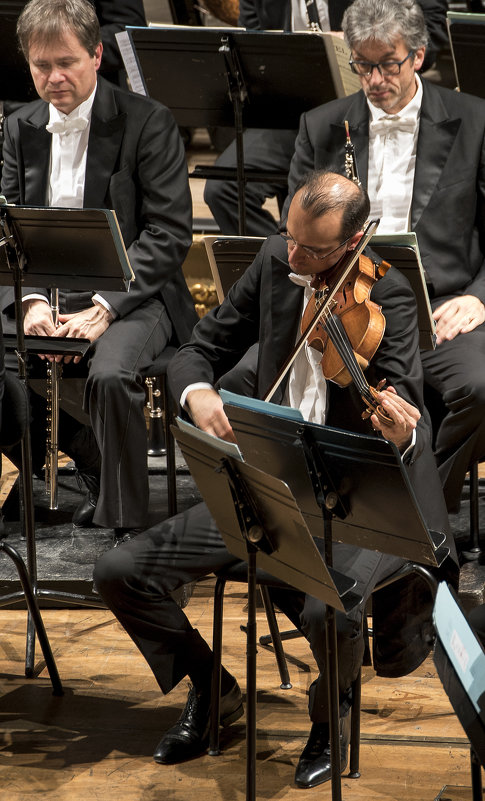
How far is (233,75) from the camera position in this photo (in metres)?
4.01

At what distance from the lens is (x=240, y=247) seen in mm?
3178

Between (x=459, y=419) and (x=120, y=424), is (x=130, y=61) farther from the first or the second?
(x=459, y=419)

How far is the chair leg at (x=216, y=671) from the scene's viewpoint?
2631 millimetres

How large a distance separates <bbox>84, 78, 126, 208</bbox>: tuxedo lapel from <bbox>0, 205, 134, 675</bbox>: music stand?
1.91 ft

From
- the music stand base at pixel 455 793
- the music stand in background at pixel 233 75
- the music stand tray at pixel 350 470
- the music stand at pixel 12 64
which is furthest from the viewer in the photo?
the music stand at pixel 12 64

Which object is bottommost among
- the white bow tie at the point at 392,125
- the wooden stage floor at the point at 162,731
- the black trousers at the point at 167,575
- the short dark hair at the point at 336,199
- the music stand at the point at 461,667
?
the wooden stage floor at the point at 162,731

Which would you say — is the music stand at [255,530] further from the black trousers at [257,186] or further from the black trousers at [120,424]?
the black trousers at [257,186]

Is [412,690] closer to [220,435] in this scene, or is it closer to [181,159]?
[220,435]

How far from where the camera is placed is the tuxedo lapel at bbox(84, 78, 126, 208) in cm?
376

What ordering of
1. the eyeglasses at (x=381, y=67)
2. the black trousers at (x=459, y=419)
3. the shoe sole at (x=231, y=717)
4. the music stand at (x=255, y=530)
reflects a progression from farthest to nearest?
the eyeglasses at (x=381, y=67), the black trousers at (x=459, y=419), the shoe sole at (x=231, y=717), the music stand at (x=255, y=530)

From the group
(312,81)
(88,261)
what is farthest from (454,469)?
(312,81)

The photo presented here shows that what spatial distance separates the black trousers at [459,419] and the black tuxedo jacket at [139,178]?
0.91 meters

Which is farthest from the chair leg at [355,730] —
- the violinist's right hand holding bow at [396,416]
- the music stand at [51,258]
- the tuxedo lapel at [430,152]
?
the tuxedo lapel at [430,152]

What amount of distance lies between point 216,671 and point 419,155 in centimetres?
192
